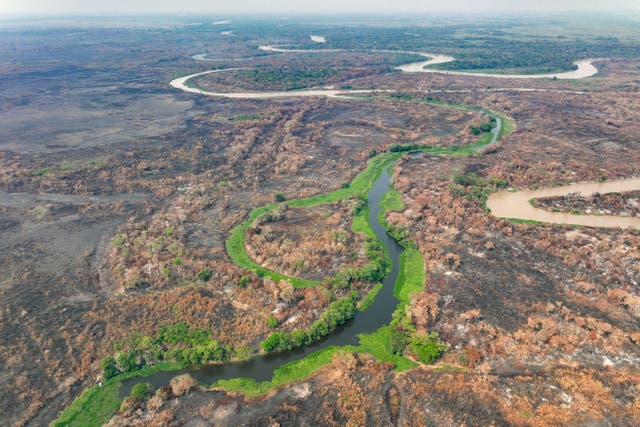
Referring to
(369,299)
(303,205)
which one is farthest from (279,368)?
(303,205)

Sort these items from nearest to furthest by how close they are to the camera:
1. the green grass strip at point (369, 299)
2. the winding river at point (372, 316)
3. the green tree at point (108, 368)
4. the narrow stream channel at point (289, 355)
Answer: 1. the green tree at point (108, 368)
2. the narrow stream channel at point (289, 355)
3. the winding river at point (372, 316)
4. the green grass strip at point (369, 299)

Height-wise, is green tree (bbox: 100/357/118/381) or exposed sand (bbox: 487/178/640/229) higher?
exposed sand (bbox: 487/178/640/229)

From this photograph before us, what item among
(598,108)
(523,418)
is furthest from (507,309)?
(598,108)

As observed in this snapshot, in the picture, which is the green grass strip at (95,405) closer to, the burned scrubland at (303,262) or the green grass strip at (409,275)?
the burned scrubland at (303,262)

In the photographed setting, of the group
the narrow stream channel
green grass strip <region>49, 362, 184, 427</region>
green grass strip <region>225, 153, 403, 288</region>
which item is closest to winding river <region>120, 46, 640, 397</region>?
the narrow stream channel

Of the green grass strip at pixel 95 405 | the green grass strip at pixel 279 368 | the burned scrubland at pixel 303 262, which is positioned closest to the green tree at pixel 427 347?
the green grass strip at pixel 279 368

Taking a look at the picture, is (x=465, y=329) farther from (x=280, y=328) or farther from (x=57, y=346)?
(x=57, y=346)

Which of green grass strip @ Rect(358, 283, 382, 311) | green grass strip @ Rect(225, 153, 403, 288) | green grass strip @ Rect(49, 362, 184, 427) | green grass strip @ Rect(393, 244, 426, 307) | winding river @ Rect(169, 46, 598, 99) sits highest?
winding river @ Rect(169, 46, 598, 99)

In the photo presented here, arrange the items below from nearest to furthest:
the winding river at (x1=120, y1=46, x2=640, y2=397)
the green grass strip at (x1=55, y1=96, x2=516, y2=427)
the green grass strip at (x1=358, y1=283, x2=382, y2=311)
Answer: the green grass strip at (x1=55, y1=96, x2=516, y2=427) < the winding river at (x1=120, y1=46, x2=640, y2=397) < the green grass strip at (x1=358, y1=283, x2=382, y2=311)

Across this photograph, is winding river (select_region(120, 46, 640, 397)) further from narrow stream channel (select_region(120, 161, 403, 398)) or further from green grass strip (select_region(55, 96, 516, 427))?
green grass strip (select_region(55, 96, 516, 427))

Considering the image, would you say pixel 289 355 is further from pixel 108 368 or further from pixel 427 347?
pixel 108 368
